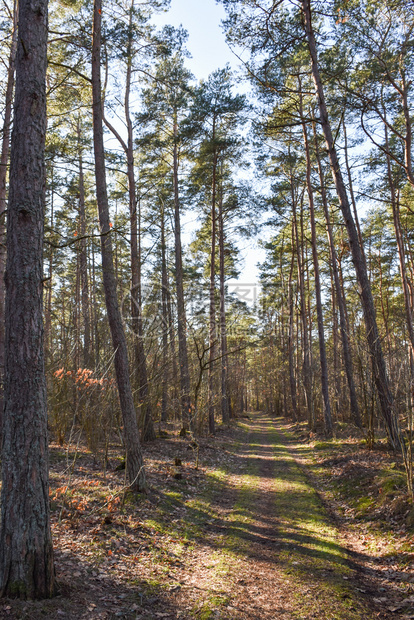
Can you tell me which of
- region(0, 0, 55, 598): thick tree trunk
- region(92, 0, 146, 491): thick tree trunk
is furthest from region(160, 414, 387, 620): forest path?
region(0, 0, 55, 598): thick tree trunk

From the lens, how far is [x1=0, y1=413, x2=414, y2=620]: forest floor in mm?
3568

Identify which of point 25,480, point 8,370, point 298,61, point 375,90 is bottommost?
point 25,480

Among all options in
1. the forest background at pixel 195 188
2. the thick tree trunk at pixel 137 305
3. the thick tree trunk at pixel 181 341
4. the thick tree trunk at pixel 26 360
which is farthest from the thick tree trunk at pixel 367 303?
the thick tree trunk at pixel 26 360

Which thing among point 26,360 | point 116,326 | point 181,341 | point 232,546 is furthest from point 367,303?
point 26,360

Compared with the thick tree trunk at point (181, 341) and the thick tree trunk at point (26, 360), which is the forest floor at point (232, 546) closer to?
the thick tree trunk at point (26, 360)

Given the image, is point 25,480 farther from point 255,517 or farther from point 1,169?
point 1,169

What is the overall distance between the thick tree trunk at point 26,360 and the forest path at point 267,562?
59.2 inches

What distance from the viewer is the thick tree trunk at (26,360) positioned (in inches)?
126

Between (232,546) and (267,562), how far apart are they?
66 cm

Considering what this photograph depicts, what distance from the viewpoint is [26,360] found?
11.1 ft

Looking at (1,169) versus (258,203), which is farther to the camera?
(258,203)

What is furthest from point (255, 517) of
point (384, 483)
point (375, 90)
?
point (375, 90)

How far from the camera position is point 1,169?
941 centimetres

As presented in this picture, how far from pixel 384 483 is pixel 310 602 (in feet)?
11.2
